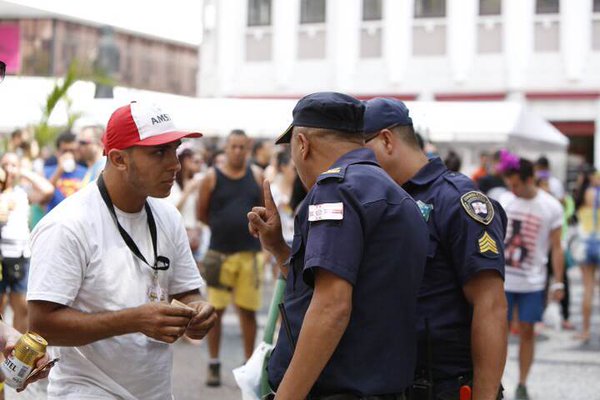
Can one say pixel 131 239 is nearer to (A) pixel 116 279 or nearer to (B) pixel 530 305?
(A) pixel 116 279

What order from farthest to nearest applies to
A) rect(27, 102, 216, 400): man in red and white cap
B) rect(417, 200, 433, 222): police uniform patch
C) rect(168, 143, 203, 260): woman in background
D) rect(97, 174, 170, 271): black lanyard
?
rect(168, 143, 203, 260): woman in background < rect(417, 200, 433, 222): police uniform patch < rect(97, 174, 170, 271): black lanyard < rect(27, 102, 216, 400): man in red and white cap

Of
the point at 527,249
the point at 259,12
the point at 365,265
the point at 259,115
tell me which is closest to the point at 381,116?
the point at 365,265

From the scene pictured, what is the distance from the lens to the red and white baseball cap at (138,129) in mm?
3910

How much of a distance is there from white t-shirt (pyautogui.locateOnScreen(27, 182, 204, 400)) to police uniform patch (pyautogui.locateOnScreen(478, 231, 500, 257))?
4.02 feet

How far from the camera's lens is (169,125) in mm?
4000

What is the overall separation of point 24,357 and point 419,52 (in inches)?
1199

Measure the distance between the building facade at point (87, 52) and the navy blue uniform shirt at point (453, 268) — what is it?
36.9 m

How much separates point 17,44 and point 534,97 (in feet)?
A: 81.0

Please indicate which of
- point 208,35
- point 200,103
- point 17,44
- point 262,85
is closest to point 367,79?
point 262,85

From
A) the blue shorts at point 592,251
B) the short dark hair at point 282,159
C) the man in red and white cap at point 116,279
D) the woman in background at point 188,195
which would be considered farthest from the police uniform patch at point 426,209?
the short dark hair at point 282,159

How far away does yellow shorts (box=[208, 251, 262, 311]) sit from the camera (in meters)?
8.95

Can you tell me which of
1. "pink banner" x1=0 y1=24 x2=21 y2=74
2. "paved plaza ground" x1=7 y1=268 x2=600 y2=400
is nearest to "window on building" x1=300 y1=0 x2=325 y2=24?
"pink banner" x1=0 y1=24 x2=21 y2=74

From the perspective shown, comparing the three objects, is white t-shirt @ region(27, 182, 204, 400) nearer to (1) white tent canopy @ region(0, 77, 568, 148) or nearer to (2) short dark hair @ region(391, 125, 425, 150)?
(2) short dark hair @ region(391, 125, 425, 150)

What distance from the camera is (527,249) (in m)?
8.45
